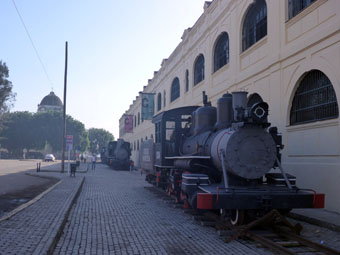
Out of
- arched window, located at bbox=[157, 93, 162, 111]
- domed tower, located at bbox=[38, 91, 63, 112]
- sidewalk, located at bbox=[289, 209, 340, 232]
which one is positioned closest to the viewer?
sidewalk, located at bbox=[289, 209, 340, 232]

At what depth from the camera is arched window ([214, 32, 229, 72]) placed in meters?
17.3

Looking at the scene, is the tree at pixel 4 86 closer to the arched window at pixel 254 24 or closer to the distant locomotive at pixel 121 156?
the distant locomotive at pixel 121 156

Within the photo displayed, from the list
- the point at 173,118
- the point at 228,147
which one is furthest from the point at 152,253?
the point at 173,118

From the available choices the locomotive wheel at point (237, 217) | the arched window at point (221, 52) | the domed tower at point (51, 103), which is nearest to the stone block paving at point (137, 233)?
the locomotive wheel at point (237, 217)

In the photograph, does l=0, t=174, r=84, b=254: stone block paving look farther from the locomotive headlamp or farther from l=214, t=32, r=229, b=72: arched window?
l=214, t=32, r=229, b=72: arched window

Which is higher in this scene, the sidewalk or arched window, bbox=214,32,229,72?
arched window, bbox=214,32,229,72

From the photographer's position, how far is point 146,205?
429 inches

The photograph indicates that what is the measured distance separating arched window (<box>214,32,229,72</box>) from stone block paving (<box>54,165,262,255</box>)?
953 cm

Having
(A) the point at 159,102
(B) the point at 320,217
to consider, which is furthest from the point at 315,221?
(A) the point at 159,102

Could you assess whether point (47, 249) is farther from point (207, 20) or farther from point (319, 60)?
point (207, 20)

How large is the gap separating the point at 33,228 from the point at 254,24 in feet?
38.2

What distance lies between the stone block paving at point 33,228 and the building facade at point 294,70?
690 cm

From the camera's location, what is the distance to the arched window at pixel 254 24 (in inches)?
532

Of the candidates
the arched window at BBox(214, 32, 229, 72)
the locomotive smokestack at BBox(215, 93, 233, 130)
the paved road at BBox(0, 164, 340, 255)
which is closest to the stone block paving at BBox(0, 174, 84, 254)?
the paved road at BBox(0, 164, 340, 255)
